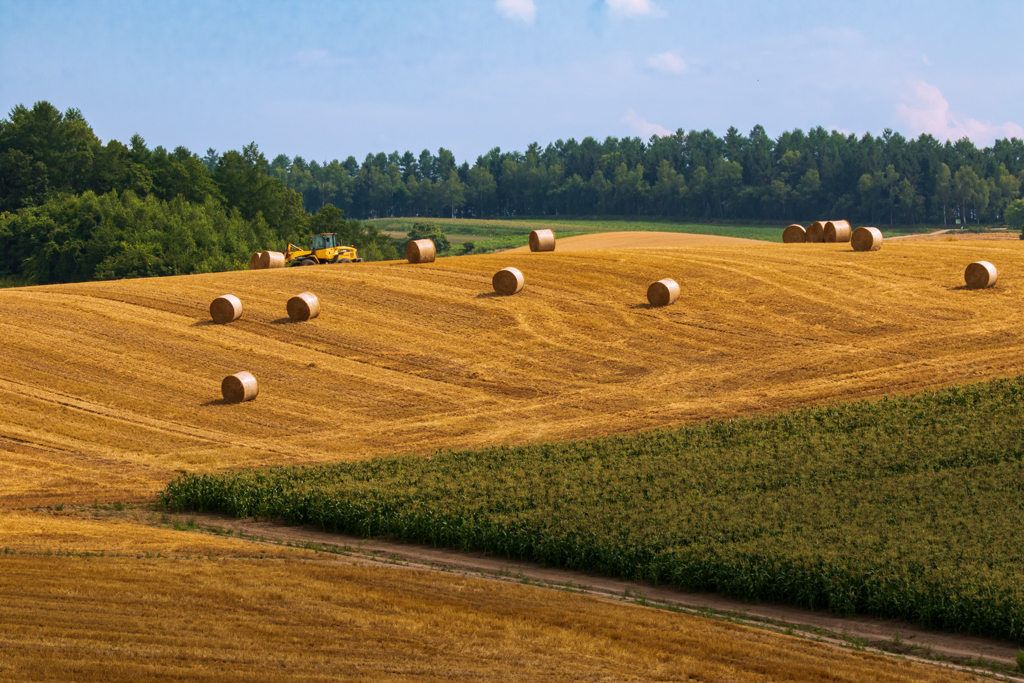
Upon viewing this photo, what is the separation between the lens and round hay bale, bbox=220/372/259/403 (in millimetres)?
25531

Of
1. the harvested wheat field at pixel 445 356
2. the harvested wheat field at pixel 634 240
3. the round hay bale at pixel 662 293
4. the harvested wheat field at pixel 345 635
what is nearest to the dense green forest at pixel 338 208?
the harvested wheat field at pixel 634 240

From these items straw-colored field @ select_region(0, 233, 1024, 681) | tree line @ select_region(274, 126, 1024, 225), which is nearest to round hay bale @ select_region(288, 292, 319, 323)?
straw-colored field @ select_region(0, 233, 1024, 681)

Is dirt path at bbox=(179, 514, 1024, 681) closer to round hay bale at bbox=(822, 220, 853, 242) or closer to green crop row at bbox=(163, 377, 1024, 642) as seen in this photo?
green crop row at bbox=(163, 377, 1024, 642)

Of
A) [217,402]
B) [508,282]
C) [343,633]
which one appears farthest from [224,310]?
[343,633]

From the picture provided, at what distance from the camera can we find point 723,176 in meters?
162

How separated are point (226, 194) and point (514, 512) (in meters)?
113

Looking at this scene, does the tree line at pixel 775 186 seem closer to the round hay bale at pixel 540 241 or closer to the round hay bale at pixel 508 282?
the round hay bale at pixel 540 241

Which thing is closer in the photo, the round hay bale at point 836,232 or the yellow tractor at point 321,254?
the round hay bale at point 836,232

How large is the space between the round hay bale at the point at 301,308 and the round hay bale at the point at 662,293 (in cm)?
1150

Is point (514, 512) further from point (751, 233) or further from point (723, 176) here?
point (723, 176)

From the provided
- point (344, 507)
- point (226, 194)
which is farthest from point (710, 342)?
point (226, 194)

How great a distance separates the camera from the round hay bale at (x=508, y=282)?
34.8m

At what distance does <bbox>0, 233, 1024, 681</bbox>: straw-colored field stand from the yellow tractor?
11955 millimetres

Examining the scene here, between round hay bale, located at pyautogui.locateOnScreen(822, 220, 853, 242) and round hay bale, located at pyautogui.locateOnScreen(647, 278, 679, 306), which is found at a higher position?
round hay bale, located at pyautogui.locateOnScreen(822, 220, 853, 242)
